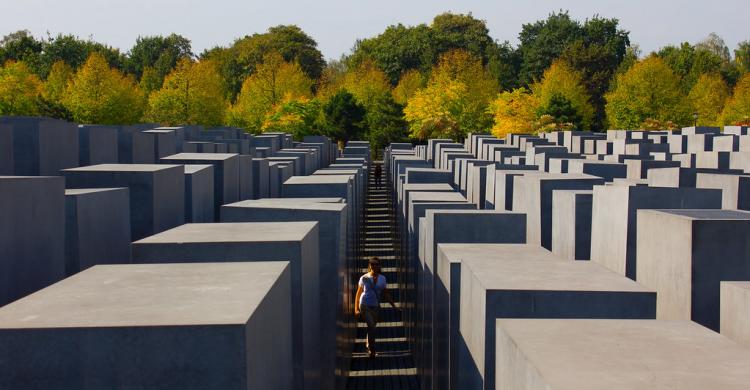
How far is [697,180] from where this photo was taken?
1384 centimetres

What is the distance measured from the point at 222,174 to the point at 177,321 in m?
9.72

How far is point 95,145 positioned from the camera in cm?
1466

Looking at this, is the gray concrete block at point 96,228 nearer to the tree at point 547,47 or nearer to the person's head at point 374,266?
the person's head at point 374,266

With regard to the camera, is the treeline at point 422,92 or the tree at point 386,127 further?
the tree at point 386,127

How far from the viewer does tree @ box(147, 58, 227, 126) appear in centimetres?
5172

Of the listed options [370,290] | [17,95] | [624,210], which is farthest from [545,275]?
[17,95]

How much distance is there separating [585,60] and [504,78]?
10096 mm

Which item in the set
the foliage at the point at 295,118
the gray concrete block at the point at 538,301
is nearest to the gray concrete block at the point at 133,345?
the gray concrete block at the point at 538,301

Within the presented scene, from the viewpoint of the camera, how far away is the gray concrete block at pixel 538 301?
6023mm

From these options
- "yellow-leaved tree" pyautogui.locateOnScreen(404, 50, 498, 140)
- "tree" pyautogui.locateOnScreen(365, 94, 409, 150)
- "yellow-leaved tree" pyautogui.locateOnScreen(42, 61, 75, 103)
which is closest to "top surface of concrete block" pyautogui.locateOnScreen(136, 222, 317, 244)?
"yellow-leaved tree" pyautogui.locateOnScreen(404, 50, 498, 140)

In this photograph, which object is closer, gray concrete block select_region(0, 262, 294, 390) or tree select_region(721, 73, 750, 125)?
gray concrete block select_region(0, 262, 294, 390)

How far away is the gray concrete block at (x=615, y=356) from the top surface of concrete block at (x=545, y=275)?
1.10m

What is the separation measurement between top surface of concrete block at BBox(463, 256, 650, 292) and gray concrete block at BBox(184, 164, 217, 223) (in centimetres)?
522

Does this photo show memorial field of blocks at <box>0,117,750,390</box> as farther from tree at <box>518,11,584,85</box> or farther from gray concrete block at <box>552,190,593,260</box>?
tree at <box>518,11,584,85</box>
